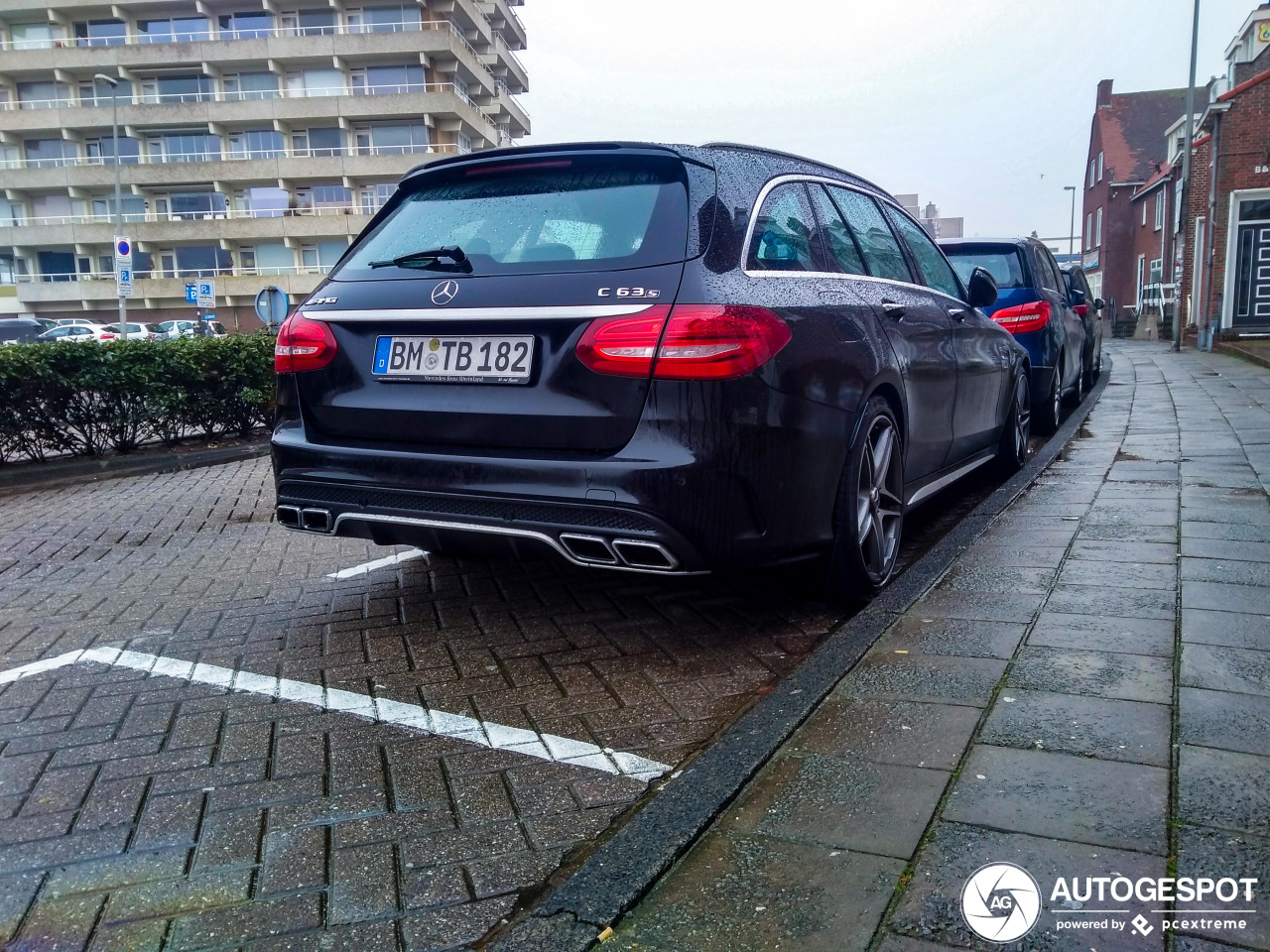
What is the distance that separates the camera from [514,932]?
2.00 meters

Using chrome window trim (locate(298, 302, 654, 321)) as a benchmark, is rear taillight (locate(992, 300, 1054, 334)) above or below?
below

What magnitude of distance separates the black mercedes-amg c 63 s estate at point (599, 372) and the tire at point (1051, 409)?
18.3ft

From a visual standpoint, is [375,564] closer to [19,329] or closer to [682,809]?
[682,809]

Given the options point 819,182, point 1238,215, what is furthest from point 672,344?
point 1238,215

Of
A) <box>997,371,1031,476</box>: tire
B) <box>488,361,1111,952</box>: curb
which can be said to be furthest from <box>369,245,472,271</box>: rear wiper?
<box>997,371,1031,476</box>: tire

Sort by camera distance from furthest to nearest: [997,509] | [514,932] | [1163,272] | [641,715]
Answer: [1163,272], [997,509], [641,715], [514,932]

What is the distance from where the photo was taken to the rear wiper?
3658mm

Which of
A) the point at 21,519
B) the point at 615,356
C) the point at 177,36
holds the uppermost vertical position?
the point at 177,36

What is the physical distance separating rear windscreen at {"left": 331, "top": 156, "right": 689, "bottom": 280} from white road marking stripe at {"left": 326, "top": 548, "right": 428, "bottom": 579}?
5.25 ft

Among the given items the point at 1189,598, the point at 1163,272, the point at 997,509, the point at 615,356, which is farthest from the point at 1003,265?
the point at 1163,272

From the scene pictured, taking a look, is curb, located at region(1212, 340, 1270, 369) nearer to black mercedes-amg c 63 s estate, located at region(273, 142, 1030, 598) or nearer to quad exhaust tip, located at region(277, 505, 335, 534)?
black mercedes-amg c 63 s estate, located at region(273, 142, 1030, 598)

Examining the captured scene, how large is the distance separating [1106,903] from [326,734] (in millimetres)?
2106

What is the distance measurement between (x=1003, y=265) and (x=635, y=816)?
26.4 ft

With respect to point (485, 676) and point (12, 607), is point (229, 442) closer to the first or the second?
point (12, 607)
